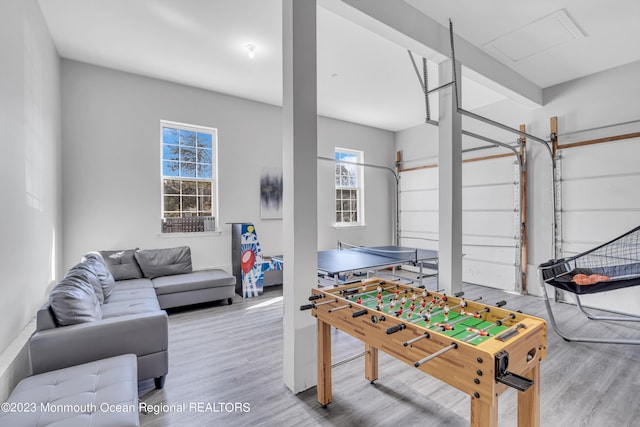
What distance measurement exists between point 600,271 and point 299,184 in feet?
12.2

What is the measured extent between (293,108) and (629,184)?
182 inches

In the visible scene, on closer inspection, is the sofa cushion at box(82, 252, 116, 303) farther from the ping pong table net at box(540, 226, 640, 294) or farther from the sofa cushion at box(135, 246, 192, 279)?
the ping pong table net at box(540, 226, 640, 294)

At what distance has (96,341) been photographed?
6.59ft

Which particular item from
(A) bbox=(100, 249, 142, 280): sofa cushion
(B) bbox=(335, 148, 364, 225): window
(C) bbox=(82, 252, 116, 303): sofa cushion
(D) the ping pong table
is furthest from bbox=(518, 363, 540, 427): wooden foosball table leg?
(B) bbox=(335, 148, 364, 225): window

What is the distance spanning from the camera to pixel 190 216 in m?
4.79

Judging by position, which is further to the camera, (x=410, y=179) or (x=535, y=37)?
(x=410, y=179)

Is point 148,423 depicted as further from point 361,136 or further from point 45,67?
point 361,136

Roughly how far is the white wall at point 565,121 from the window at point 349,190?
253cm

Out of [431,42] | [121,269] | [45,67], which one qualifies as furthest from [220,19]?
[121,269]

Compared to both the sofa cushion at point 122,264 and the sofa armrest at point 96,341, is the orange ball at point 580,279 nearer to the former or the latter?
the sofa armrest at point 96,341

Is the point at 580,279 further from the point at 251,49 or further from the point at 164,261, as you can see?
the point at 164,261

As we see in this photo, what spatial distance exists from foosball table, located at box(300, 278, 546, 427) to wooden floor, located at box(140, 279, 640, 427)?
0.31 meters

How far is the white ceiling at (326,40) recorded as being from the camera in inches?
113

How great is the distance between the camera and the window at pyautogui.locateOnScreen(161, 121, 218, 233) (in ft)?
15.3
